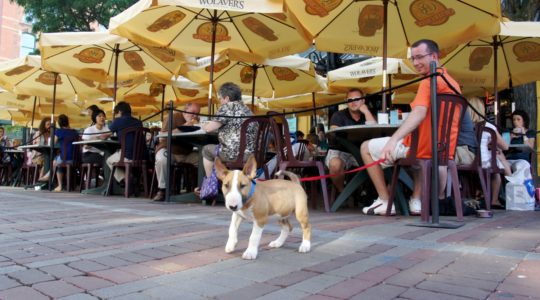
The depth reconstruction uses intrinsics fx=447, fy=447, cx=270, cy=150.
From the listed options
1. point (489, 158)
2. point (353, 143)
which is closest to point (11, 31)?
point (353, 143)

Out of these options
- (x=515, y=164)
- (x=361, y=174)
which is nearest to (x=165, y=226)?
(x=361, y=174)

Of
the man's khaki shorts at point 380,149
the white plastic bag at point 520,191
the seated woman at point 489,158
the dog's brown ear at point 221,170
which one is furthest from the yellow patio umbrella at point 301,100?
the dog's brown ear at point 221,170

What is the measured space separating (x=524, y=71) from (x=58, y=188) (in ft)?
31.8

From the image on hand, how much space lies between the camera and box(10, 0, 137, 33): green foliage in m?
17.4

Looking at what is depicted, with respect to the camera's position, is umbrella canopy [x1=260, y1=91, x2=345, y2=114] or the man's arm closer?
the man's arm

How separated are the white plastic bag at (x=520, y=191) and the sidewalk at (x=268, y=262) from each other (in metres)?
2.00

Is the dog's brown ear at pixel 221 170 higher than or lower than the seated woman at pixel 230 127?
lower

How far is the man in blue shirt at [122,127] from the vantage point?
742 centimetres

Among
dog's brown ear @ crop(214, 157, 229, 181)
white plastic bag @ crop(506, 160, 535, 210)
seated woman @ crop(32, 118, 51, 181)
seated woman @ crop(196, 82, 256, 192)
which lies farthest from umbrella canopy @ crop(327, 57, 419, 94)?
seated woman @ crop(32, 118, 51, 181)

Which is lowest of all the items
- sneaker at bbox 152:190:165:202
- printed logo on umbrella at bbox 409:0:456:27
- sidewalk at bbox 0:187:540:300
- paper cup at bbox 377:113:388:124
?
sidewalk at bbox 0:187:540:300

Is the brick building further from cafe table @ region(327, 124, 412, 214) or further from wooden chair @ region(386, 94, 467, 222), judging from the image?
wooden chair @ region(386, 94, 467, 222)

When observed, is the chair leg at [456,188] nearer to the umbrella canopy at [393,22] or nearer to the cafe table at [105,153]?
the umbrella canopy at [393,22]

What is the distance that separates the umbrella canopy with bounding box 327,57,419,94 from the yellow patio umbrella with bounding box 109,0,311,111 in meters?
1.34

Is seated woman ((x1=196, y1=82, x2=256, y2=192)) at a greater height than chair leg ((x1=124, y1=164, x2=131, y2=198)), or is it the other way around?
seated woman ((x1=196, y1=82, x2=256, y2=192))
